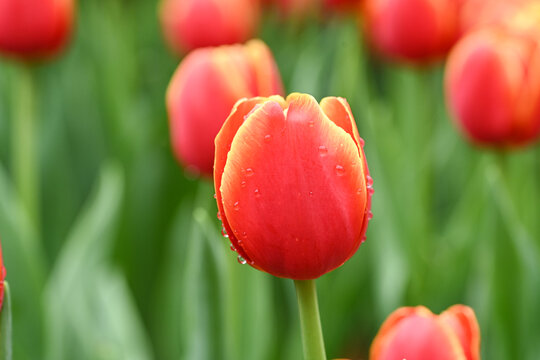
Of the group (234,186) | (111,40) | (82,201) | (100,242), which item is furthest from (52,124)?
(234,186)

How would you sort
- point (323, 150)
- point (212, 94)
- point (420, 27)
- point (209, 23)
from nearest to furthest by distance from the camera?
1. point (323, 150)
2. point (212, 94)
3. point (420, 27)
4. point (209, 23)

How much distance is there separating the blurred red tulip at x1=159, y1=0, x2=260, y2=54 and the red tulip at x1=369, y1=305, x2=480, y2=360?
3.55 feet

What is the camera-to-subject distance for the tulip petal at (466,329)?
0.49 metres

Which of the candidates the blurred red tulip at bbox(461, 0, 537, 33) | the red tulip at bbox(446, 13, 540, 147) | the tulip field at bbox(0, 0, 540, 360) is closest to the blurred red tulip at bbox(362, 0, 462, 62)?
the tulip field at bbox(0, 0, 540, 360)

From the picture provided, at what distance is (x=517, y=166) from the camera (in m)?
1.30

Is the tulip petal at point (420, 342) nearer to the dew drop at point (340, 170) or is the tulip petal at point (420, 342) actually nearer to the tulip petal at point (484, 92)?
the dew drop at point (340, 170)

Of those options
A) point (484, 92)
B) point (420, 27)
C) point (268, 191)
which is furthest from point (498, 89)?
point (268, 191)

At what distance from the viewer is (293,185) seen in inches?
18.5

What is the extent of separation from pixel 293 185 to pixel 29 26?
2.84 ft

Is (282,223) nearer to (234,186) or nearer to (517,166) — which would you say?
(234,186)

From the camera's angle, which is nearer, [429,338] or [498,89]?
[429,338]

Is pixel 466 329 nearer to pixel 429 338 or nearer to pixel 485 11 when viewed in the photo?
pixel 429 338

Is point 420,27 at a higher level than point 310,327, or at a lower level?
higher

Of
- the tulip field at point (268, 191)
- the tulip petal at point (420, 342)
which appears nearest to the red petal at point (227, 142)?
the tulip field at point (268, 191)
